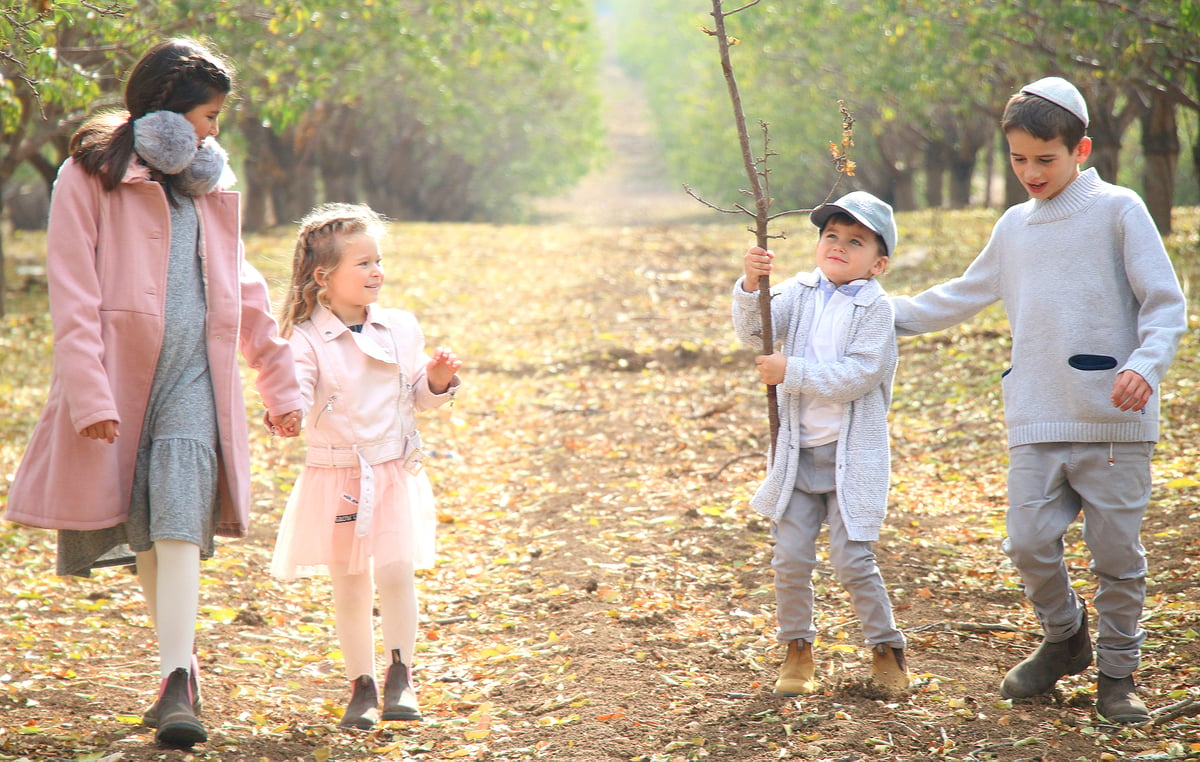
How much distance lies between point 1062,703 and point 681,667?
1307mm

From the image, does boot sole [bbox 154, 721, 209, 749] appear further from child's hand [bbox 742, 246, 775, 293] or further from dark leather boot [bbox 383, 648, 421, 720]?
child's hand [bbox 742, 246, 775, 293]

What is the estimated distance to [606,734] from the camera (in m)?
3.60

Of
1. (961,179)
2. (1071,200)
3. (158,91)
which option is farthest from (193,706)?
(961,179)

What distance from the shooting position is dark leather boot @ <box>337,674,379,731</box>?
3760 millimetres

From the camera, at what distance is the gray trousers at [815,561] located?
12.1ft

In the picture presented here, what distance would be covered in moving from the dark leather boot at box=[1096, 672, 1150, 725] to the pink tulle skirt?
88.0 inches

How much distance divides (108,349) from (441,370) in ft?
3.50

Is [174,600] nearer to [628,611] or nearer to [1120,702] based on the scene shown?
[628,611]

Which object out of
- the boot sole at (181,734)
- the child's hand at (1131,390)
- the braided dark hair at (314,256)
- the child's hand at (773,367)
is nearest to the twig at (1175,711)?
the child's hand at (1131,390)

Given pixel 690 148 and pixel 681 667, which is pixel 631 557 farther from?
pixel 690 148

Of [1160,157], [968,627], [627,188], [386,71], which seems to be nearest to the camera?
[968,627]

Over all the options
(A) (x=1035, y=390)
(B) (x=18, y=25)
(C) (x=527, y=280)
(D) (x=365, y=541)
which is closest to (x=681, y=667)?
(D) (x=365, y=541)

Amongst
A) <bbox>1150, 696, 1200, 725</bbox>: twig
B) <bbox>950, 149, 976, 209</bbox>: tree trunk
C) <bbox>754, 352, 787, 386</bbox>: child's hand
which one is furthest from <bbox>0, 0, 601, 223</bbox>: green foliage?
<bbox>950, 149, 976, 209</bbox>: tree trunk

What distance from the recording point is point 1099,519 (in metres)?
3.53
